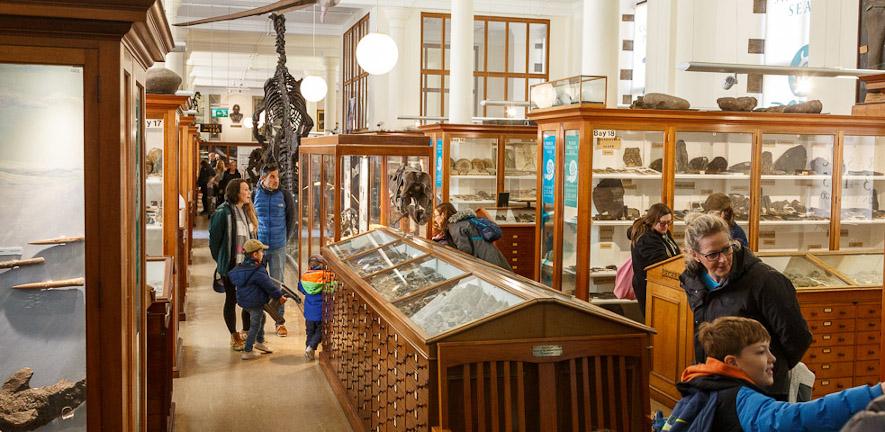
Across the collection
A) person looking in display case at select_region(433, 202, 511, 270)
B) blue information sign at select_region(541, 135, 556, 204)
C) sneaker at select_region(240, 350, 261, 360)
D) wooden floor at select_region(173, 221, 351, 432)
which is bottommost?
wooden floor at select_region(173, 221, 351, 432)

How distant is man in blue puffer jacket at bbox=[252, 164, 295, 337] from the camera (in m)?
9.19

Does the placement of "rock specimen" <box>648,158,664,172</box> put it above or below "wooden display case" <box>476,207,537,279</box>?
above

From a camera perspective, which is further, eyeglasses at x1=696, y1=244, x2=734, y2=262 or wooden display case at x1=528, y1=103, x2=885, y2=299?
wooden display case at x1=528, y1=103, x2=885, y2=299

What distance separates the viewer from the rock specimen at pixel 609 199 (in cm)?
810

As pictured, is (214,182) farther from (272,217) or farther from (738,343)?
(738,343)

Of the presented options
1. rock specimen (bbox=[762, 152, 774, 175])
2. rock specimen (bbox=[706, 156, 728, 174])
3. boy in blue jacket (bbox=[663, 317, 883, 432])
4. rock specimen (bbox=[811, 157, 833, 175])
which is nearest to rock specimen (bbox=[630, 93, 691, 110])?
rock specimen (bbox=[706, 156, 728, 174])

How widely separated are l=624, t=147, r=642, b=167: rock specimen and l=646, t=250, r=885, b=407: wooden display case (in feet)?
4.79

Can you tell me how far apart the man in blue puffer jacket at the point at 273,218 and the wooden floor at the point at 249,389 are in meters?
0.72

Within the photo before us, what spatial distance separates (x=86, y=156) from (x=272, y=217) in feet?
21.8

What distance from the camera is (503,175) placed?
1291cm

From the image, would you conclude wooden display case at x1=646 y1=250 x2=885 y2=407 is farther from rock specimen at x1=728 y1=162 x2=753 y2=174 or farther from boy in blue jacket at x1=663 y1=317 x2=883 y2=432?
boy in blue jacket at x1=663 y1=317 x2=883 y2=432

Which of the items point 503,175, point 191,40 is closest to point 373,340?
point 503,175

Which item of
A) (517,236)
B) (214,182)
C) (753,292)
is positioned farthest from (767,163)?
(214,182)

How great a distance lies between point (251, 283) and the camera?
7660mm
